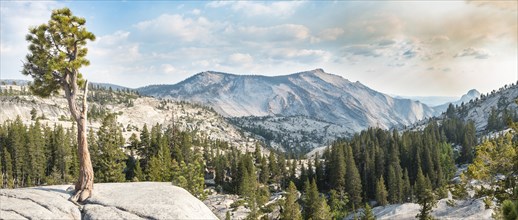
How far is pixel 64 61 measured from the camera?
26250 mm

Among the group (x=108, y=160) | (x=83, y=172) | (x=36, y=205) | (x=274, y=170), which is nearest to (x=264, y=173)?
(x=274, y=170)

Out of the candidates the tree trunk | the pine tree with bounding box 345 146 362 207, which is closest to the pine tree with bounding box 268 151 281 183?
the pine tree with bounding box 345 146 362 207

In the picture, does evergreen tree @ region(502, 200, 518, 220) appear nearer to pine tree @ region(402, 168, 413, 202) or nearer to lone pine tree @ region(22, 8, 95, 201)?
lone pine tree @ region(22, 8, 95, 201)

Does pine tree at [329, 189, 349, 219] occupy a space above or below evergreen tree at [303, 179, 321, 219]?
below

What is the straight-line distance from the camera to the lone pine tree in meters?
26.2

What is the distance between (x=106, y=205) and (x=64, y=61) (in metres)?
11.3

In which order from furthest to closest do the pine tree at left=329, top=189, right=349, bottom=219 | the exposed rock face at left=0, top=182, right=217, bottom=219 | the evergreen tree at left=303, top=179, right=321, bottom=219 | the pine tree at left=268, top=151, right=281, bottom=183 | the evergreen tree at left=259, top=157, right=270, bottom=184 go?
the pine tree at left=268, top=151, right=281, bottom=183 → the evergreen tree at left=259, top=157, right=270, bottom=184 → the pine tree at left=329, top=189, right=349, bottom=219 → the evergreen tree at left=303, top=179, right=321, bottom=219 → the exposed rock face at left=0, top=182, right=217, bottom=219

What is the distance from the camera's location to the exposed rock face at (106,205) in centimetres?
2095

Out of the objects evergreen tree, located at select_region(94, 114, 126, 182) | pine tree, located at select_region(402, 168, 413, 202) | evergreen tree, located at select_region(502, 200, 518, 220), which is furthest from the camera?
pine tree, located at select_region(402, 168, 413, 202)

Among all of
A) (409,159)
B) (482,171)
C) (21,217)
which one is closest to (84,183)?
(21,217)

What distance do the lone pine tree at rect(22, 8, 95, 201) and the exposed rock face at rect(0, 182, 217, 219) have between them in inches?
96.7

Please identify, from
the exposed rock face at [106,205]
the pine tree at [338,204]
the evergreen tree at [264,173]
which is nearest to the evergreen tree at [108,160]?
the exposed rock face at [106,205]

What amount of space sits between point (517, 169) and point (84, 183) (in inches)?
1161

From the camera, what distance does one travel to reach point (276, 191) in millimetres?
161750
